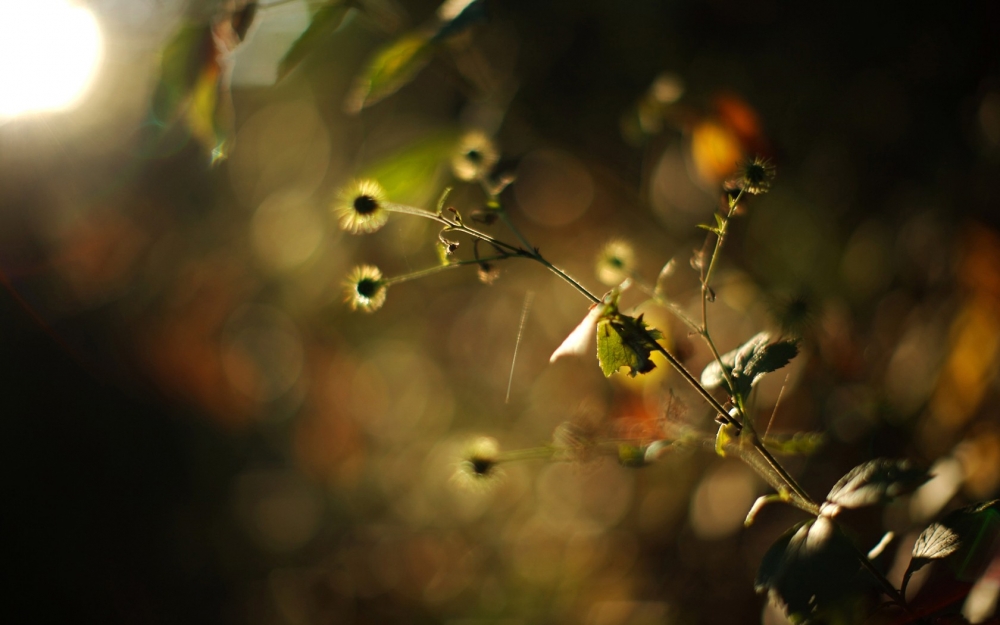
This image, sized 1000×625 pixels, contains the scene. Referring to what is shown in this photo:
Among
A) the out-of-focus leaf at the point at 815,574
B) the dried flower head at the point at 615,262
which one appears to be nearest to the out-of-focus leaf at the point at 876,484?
the out-of-focus leaf at the point at 815,574

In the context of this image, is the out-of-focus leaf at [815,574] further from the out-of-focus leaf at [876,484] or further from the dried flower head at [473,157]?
the dried flower head at [473,157]

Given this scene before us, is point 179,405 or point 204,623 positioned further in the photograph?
point 179,405

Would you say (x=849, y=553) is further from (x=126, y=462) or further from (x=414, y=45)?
(x=126, y=462)

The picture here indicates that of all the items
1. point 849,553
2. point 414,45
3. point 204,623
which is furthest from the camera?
point 204,623

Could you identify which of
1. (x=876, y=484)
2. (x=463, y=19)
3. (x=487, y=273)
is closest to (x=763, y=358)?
(x=876, y=484)

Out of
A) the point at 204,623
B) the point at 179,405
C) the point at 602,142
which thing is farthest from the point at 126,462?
the point at 602,142

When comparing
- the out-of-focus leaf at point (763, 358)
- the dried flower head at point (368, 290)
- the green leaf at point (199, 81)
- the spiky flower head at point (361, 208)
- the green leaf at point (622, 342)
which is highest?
the green leaf at point (199, 81)

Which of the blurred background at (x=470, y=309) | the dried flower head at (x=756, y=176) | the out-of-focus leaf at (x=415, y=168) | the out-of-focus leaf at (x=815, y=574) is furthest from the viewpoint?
the blurred background at (x=470, y=309)

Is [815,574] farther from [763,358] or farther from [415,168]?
[415,168]
